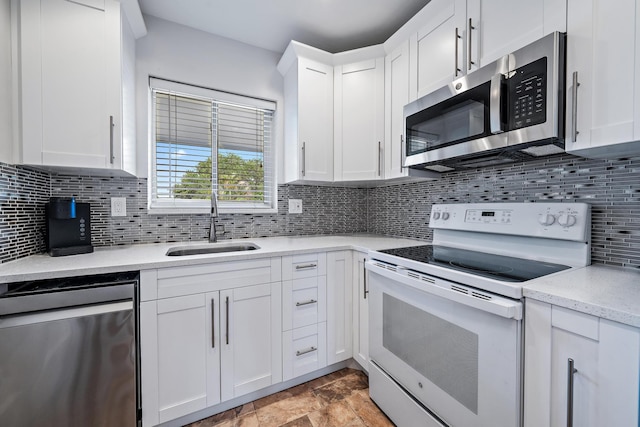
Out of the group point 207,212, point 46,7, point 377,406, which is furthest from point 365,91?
point 377,406

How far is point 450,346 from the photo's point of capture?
1.07 metres

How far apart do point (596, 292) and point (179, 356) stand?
1749 mm

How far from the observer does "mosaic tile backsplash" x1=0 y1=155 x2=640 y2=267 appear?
1.09m

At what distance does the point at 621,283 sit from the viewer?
87 centimetres

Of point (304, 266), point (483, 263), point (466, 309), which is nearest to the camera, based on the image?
point (466, 309)

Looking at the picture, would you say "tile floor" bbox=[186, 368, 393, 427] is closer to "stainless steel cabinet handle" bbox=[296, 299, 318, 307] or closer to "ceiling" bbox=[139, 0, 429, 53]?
"stainless steel cabinet handle" bbox=[296, 299, 318, 307]

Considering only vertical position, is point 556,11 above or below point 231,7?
below

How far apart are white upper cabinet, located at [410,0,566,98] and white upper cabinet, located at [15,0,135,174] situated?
1.77m

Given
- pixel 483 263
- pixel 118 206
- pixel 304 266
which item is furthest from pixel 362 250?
pixel 118 206

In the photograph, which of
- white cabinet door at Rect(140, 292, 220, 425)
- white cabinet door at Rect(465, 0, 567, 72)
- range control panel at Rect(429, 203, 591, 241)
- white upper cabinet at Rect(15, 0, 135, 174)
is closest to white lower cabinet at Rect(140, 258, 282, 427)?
white cabinet door at Rect(140, 292, 220, 425)

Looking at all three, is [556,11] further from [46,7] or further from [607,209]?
[46,7]

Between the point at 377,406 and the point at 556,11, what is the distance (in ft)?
6.89

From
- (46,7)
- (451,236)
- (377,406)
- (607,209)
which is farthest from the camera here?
(451,236)

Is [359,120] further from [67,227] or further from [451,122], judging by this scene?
[67,227]
